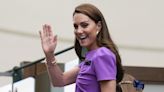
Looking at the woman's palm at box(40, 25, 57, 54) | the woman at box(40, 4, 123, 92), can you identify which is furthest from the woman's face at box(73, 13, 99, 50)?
the woman's palm at box(40, 25, 57, 54)

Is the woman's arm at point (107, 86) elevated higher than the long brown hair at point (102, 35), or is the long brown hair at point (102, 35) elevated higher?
the long brown hair at point (102, 35)

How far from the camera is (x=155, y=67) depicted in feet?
11.0

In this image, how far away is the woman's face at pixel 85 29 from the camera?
1479 mm

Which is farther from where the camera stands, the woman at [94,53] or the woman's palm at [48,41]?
the woman's palm at [48,41]

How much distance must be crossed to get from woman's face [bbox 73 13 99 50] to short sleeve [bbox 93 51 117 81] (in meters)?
0.06

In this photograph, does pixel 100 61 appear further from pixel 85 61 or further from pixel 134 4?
pixel 134 4

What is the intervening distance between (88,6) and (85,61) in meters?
0.16

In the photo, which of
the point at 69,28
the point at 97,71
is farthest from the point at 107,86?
the point at 69,28

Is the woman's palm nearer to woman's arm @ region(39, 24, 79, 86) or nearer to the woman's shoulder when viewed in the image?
woman's arm @ region(39, 24, 79, 86)

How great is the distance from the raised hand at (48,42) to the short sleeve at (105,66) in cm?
17

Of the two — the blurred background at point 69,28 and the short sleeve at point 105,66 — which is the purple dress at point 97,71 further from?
the blurred background at point 69,28

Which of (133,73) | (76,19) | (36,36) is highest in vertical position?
(76,19)

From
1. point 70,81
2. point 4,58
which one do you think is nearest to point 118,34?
point 4,58

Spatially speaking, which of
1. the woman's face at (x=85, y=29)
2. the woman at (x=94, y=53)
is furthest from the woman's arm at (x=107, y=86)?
the woman's face at (x=85, y=29)
